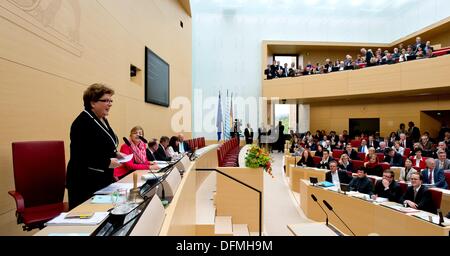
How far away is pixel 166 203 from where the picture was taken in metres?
1.83

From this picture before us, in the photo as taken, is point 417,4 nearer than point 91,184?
No

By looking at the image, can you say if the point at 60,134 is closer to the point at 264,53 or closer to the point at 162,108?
the point at 162,108

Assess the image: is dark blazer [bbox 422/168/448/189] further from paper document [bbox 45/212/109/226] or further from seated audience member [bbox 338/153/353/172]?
paper document [bbox 45/212/109/226]

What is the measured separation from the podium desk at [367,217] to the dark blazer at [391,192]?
555mm

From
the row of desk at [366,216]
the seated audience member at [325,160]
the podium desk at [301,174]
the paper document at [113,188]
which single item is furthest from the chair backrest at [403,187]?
the paper document at [113,188]

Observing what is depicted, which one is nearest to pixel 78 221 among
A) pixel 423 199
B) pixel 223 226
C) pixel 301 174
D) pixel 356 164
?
pixel 223 226

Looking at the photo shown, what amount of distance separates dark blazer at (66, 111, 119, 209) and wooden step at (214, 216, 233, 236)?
2.06m

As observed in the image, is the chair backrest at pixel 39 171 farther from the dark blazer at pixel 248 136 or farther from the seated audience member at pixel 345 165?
the dark blazer at pixel 248 136

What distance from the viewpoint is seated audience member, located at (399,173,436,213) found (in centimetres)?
379

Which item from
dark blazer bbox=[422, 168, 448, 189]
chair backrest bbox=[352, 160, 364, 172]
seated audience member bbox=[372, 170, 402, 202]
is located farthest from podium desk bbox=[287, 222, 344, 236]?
chair backrest bbox=[352, 160, 364, 172]

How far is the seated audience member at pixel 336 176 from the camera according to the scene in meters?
5.48

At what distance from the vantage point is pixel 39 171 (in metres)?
2.36
